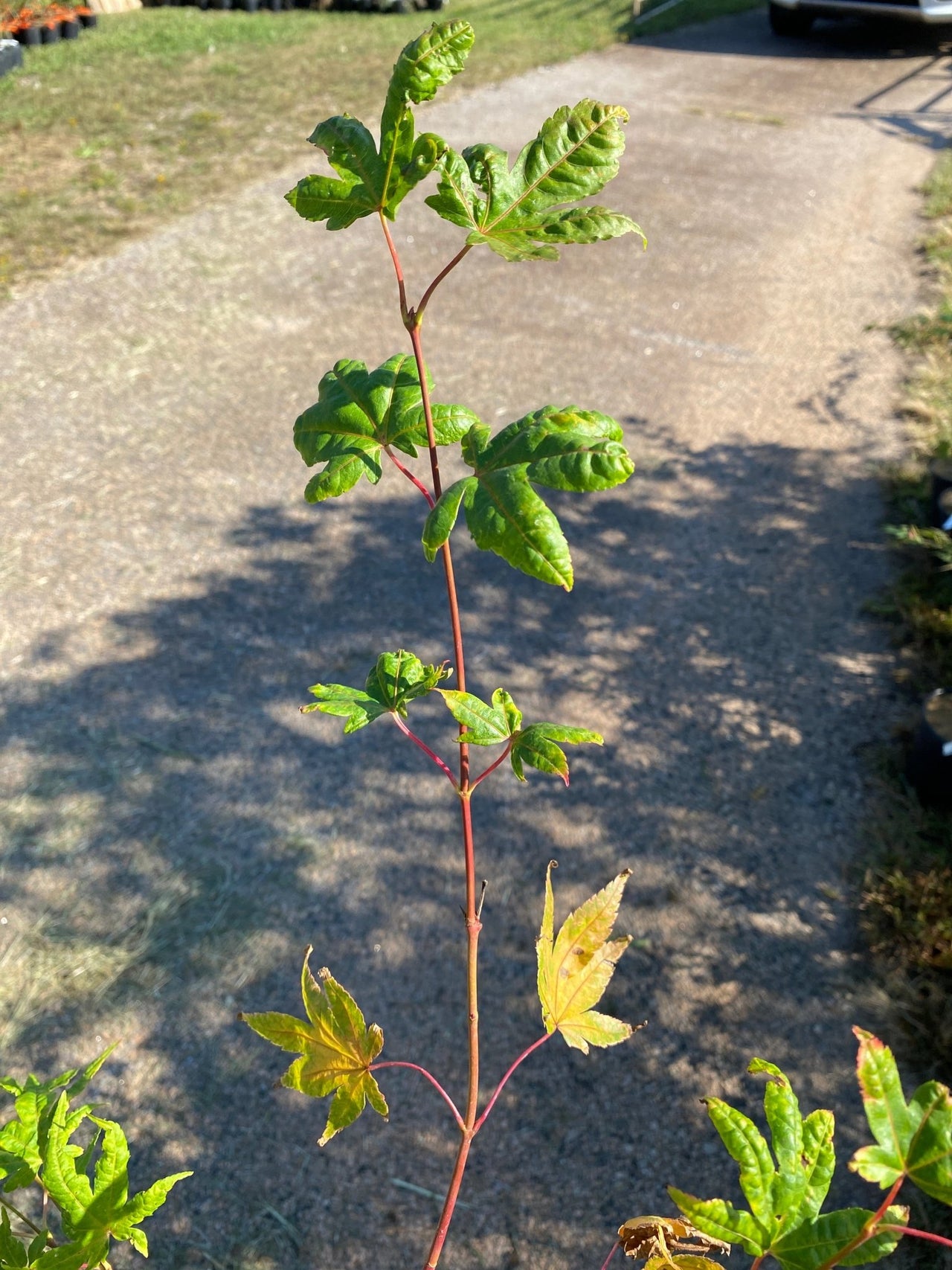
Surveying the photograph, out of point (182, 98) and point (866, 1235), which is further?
point (182, 98)

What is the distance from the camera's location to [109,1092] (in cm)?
246

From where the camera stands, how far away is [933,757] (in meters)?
3.04

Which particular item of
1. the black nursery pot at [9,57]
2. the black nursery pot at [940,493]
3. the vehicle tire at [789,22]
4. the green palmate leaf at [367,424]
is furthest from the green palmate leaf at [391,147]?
the vehicle tire at [789,22]

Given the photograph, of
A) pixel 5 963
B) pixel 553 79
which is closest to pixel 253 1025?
pixel 5 963

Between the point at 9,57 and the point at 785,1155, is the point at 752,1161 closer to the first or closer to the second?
the point at 785,1155

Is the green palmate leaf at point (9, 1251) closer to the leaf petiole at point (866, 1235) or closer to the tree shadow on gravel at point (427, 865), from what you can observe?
the leaf petiole at point (866, 1235)

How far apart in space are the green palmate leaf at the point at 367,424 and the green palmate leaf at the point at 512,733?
0.25 m

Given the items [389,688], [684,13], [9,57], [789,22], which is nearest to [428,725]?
[389,688]

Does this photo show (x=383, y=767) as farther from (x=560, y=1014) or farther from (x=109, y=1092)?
(x=560, y=1014)

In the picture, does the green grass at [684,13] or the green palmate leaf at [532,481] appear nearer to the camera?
the green palmate leaf at [532,481]

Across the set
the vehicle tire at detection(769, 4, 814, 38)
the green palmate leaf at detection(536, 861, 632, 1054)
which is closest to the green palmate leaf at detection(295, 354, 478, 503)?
the green palmate leaf at detection(536, 861, 632, 1054)

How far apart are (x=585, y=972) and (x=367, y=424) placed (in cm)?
61

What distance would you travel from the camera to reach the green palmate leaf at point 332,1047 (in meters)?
1.04

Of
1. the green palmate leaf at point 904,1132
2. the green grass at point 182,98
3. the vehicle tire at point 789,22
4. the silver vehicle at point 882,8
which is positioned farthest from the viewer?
the vehicle tire at point 789,22
